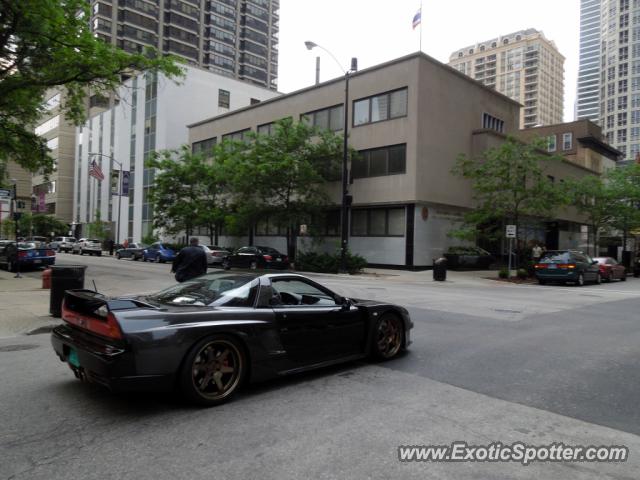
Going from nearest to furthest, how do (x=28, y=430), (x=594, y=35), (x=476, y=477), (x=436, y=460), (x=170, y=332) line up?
(x=476, y=477)
(x=436, y=460)
(x=28, y=430)
(x=170, y=332)
(x=594, y=35)

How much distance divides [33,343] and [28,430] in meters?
4.05

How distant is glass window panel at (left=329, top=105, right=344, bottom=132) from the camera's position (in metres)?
31.5

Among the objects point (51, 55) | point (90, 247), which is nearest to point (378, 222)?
point (51, 55)

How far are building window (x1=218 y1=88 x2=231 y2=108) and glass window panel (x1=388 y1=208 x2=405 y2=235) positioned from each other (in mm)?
32080

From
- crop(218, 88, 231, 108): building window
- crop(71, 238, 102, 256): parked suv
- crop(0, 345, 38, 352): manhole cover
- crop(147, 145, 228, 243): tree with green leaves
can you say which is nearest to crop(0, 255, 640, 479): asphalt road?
crop(0, 345, 38, 352): manhole cover

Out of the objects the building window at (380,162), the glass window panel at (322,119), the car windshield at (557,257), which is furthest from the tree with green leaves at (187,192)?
the car windshield at (557,257)

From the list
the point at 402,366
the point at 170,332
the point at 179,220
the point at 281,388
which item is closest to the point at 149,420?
the point at 170,332

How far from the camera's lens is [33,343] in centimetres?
725

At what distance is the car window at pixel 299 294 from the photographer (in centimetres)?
541

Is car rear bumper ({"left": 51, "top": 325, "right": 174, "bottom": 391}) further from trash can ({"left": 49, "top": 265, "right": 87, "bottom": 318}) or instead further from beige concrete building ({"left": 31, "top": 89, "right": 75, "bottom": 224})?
beige concrete building ({"left": 31, "top": 89, "right": 75, "bottom": 224})

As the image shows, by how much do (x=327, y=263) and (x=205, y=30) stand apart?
82.5 m

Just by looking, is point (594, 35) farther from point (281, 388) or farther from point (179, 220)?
point (281, 388)

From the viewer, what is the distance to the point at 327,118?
32344 millimetres

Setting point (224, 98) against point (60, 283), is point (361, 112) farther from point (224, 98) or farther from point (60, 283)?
point (224, 98)
